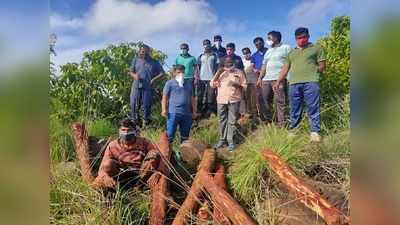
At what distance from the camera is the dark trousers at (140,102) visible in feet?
8.73

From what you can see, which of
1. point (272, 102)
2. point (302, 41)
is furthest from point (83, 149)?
point (302, 41)

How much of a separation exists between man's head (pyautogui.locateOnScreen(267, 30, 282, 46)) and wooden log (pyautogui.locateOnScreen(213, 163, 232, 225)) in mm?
631

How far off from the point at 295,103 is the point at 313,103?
0.08 m

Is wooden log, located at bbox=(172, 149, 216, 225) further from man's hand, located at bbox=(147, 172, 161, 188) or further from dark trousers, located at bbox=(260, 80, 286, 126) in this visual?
A: dark trousers, located at bbox=(260, 80, 286, 126)

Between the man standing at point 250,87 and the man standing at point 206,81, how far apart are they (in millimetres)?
137

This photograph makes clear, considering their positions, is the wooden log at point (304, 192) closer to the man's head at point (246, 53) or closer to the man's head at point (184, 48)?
the man's head at point (246, 53)

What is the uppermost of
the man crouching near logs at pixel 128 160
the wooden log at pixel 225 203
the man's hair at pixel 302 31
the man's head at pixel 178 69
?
the man's hair at pixel 302 31

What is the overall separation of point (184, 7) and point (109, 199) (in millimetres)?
973

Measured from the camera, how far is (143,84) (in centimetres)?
267

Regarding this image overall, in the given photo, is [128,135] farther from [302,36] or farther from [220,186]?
[302,36]

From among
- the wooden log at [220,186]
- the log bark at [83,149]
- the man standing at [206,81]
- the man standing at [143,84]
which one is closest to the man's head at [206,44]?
the man standing at [206,81]

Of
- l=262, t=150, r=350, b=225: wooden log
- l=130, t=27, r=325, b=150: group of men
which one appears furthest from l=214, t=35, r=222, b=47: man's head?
l=262, t=150, r=350, b=225: wooden log
